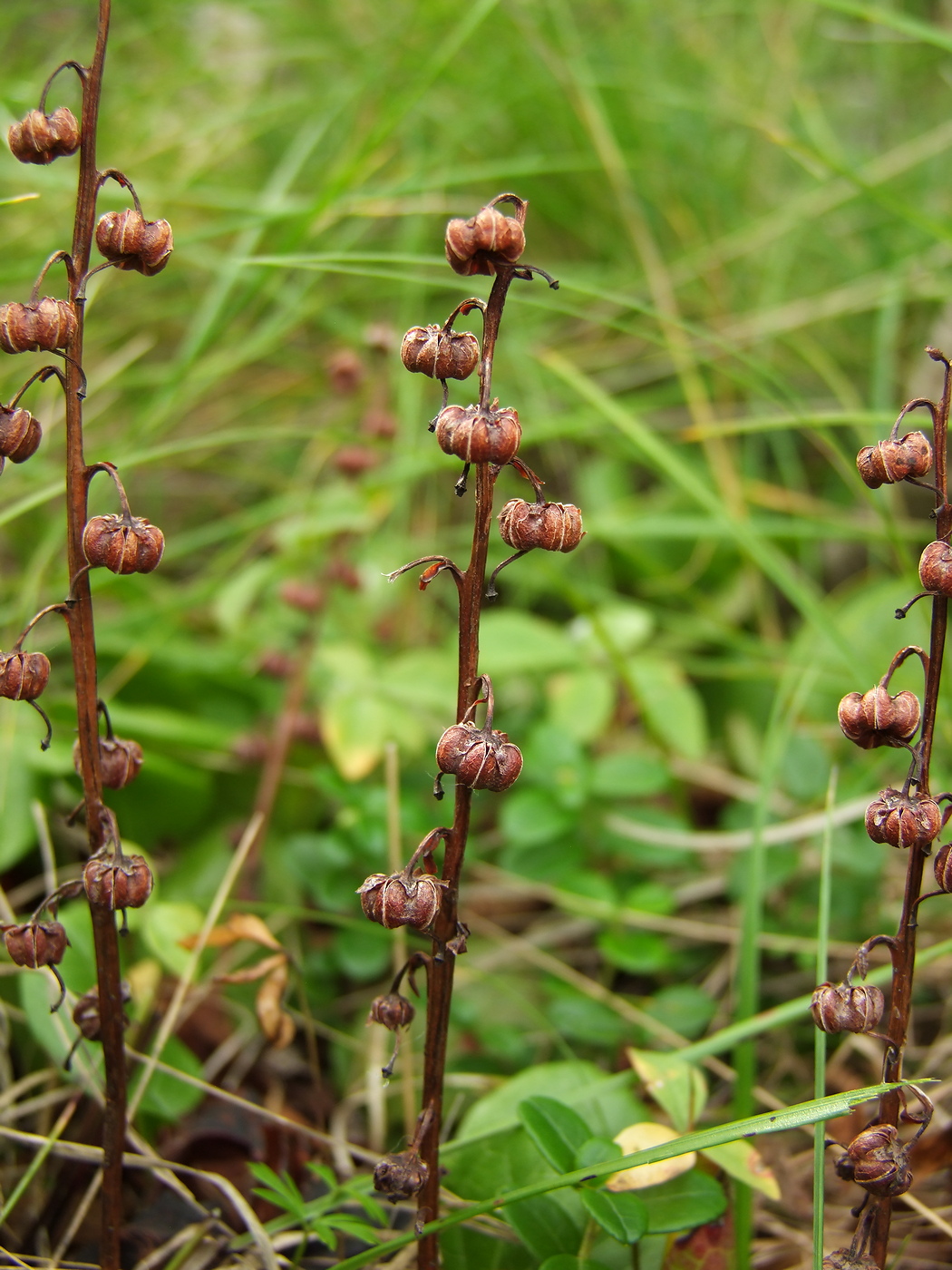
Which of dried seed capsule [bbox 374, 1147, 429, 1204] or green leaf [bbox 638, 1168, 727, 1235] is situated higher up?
dried seed capsule [bbox 374, 1147, 429, 1204]

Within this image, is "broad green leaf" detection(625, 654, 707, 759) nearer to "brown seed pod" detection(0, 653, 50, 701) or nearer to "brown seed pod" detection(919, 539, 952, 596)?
"brown seed pod" detection(919, 539, 952, 596)

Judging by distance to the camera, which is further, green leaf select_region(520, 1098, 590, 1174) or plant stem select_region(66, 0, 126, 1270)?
green leaf select_region(520, 1098, 590, 1174)

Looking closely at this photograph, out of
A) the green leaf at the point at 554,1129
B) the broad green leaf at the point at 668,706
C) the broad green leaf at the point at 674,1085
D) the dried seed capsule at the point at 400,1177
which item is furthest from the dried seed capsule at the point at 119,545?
the broad green leaf at the point at 668,706

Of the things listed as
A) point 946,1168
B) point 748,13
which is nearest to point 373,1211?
point 946,1168

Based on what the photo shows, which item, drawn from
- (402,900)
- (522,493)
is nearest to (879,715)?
(402,900)

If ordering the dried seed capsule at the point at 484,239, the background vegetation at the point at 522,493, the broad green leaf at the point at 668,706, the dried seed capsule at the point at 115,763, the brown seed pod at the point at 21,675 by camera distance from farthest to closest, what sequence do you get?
the broad green leaf at the point at 668,706 → the background vegetation at the point at 522,493 → the dried seed capsule at the point at 115,763 → the brown seed pod at the point at 21,675 → the dried seed capsule at the point at 484,239

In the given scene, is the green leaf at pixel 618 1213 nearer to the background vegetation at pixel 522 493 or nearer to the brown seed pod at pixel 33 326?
the background vegetation at pixel 522 493

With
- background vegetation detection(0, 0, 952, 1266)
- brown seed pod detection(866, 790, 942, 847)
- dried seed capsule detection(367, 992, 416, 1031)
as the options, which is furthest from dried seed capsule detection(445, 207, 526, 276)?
dried seed capsule detection(367, 992, 416, 1031)
